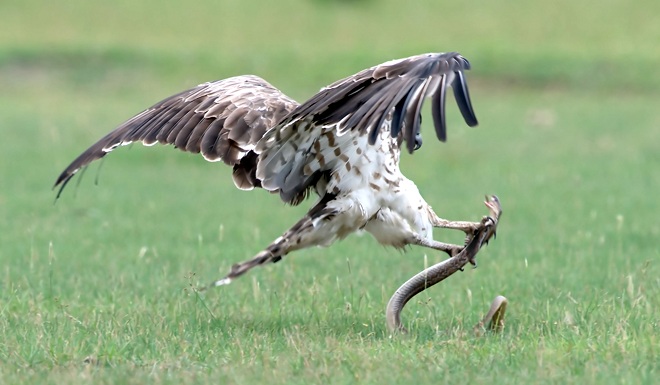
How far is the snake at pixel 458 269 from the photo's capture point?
5555 millimetres

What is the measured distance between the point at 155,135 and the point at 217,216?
4735mm

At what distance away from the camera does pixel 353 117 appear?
502 centimetres

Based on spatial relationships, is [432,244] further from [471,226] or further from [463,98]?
[463,98]

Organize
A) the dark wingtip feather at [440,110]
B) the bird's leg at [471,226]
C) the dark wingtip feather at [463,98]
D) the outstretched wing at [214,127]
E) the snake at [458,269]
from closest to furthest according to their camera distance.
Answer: the dark wingtip feather at [440,110] < the dark wingtip feather at [463,98] < the snake at [458,269] < the bird's leg at [471,226] < the outstretched wing at [214,127]

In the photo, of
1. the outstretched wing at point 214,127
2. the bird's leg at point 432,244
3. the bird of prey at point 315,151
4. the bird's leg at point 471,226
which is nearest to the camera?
the bird of prey at point 315,151

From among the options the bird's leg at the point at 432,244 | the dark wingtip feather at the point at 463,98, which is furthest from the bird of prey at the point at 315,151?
the dark wingtip feather at the point at 463,98

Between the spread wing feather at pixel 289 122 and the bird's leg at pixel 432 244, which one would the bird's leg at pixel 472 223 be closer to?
the bird's leg at pixel 432 244

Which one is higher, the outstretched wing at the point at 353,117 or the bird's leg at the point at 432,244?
the outstretched wing at the point at 353,117

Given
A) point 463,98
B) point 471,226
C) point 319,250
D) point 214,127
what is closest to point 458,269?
point 471,226

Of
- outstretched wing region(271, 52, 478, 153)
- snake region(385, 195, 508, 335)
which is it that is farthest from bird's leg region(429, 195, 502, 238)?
outstretched wing region(271, 52, 478, 153)

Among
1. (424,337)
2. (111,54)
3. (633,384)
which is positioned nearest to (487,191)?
(424,337)

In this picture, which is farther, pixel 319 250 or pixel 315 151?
pixel 319 250

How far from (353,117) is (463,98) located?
0.59 metres

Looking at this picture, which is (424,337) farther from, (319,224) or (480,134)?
(480,134)
